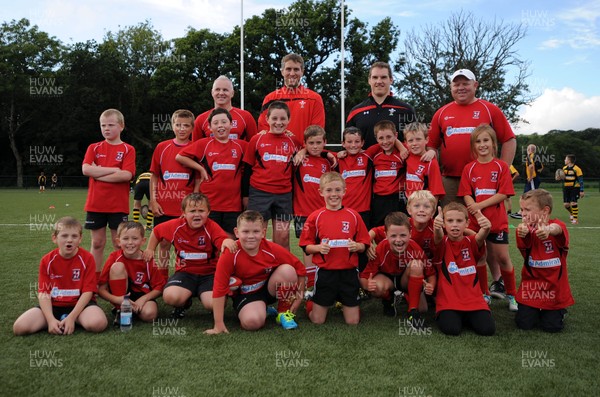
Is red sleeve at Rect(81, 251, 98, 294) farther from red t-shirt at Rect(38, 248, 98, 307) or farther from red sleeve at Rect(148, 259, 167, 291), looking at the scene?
red sleeve at Rect(148, 259, 167, 291)

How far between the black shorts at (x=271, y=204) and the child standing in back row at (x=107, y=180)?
1.39 metres

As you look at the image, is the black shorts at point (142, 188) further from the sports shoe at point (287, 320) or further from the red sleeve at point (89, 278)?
the sports shoe at point (287, 320)

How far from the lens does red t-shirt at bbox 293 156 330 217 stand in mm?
5027

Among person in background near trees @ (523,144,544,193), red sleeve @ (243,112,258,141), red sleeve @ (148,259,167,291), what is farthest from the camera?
person in background near trees @ (523,144,544,193)

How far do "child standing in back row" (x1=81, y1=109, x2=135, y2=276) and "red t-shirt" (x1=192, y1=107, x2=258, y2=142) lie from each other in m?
0.82

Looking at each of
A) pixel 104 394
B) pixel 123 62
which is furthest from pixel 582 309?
pixel 123 62

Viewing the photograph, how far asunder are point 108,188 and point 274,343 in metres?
2.71

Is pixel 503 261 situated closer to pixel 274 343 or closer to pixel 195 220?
pixel 274 343

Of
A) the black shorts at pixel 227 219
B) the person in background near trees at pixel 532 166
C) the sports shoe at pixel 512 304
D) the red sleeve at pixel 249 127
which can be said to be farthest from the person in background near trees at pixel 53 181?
the sports shoe at pixel 512 304

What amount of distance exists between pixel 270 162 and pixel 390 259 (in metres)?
1.62

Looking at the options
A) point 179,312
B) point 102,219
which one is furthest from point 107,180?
point 179,312

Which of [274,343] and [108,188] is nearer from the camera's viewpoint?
[274,343]

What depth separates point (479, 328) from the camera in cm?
375

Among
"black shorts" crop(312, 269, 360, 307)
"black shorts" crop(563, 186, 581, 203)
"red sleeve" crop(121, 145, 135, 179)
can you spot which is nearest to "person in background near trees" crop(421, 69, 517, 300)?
"black shorts" crop(312, 269, 360, 307)
